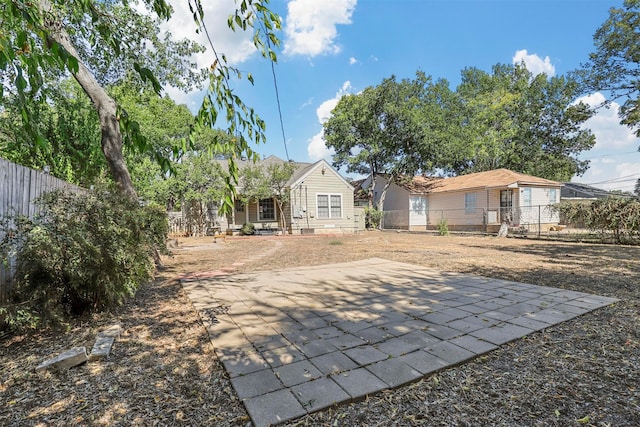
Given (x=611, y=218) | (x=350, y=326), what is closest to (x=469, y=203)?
(x=611, y=218)

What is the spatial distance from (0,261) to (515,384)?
4283 mm

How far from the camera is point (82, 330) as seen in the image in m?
3.21

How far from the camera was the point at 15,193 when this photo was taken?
318 cm

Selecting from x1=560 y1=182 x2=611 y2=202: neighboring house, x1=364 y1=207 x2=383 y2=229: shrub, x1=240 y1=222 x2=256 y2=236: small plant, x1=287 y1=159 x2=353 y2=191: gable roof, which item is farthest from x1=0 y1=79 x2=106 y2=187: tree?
x1=560 y1=182 x2=611 y2=202: neighboring house

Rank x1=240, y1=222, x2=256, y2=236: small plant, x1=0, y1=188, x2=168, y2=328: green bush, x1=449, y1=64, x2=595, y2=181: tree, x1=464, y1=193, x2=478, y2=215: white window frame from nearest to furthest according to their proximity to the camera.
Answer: x1=0, y1=188, x2=168, y2=328: green bush < x1=240, y1=222, x2=256, y2=236: small plant < x1=464, y1=193, x2=478, y2=215: white window frame < x1=449, y1=64, x2=595, y2=181: tree

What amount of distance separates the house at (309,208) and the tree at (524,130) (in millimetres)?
11150

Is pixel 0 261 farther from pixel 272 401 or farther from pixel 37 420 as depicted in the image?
pixel 272 401

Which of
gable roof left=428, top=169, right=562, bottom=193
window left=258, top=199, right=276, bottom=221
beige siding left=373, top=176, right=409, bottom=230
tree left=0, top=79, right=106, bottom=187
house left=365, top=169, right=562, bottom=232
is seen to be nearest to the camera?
tree left=0, top=79, right=106, bottom=187

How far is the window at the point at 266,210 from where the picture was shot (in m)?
19.0

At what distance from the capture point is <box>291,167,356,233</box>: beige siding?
18.1 m

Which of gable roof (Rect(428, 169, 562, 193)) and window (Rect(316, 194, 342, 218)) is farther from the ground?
gable roof (Rect(428, 169, 562, 193))

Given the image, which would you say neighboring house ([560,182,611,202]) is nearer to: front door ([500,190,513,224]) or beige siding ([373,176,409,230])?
front door ([500,190,513,224])

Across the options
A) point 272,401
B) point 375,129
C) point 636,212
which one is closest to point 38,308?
point 272,401

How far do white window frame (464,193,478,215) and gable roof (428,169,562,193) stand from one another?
22.3 inches
